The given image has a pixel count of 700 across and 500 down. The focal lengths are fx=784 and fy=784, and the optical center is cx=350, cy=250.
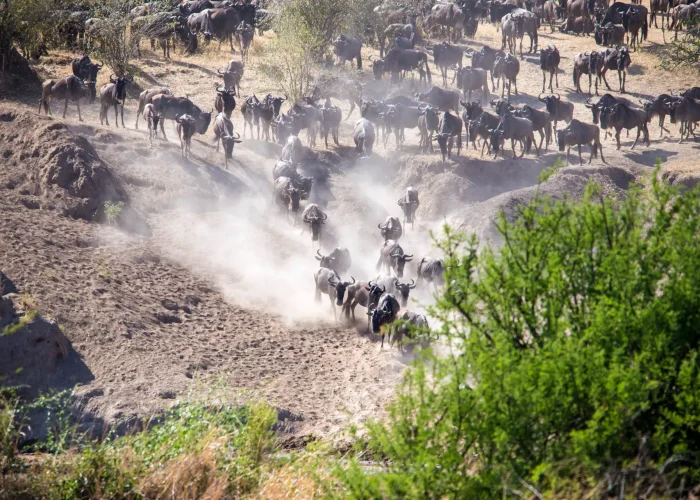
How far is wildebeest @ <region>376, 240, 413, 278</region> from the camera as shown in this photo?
19.2 metres

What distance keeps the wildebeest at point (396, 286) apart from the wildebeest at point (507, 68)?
53.5 feet

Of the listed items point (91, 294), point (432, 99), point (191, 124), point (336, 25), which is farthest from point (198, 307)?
point (336, 25)

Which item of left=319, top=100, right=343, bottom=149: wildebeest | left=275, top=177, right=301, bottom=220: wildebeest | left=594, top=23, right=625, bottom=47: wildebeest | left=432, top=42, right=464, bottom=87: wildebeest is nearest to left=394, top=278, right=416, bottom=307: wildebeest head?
left=275, top=177, right=301, bottom=220: wildebeest

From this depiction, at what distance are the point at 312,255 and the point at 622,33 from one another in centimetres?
2222

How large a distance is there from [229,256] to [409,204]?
221 inches

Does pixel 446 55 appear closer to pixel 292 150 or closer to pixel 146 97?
pixel 292 150

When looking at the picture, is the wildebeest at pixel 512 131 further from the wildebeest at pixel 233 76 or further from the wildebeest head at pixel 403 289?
the wildebeest at pixel 233 76

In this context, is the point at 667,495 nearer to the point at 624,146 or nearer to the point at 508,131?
the point at 508,131

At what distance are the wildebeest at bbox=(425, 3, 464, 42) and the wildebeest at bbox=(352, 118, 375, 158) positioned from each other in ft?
45.8

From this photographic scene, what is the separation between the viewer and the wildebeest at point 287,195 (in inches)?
876

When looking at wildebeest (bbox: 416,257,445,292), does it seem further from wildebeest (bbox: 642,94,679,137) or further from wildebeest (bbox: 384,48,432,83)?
wildebeest (bbox: 384,48,432,83)

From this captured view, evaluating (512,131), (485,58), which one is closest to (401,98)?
(512,131)

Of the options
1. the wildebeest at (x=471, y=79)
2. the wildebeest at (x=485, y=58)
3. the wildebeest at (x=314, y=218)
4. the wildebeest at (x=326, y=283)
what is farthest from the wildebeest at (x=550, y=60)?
the wildebeest at (x=326, y=283)

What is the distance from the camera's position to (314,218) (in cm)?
2116
